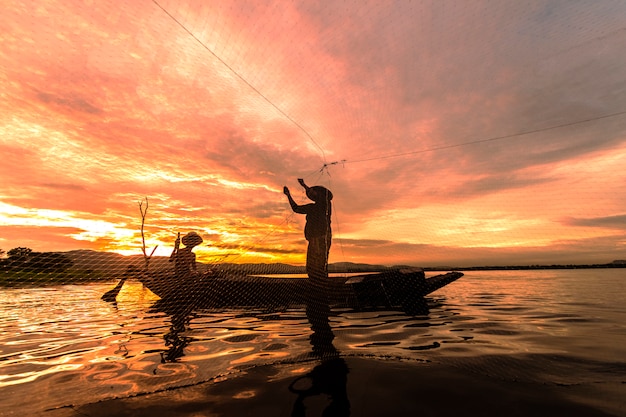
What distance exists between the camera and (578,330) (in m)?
7.99

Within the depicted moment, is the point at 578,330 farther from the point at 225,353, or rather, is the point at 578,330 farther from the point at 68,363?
the point at 68,363

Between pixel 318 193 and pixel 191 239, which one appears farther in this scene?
pixel 191 239

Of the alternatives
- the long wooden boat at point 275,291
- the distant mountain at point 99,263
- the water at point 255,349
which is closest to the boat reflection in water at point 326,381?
the water at point 255,349

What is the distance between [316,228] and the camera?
1145 centimetres

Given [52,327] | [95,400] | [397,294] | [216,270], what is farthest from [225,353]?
[397,294]

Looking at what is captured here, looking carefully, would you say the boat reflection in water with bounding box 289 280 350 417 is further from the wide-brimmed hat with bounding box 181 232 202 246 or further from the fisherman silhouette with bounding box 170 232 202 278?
the wide-brimmed hat with bounding box 181 232 202 246

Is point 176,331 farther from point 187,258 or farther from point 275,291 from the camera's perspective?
point 275,291

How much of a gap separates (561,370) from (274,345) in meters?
5.07

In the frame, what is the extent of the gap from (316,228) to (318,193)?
55.0 inches

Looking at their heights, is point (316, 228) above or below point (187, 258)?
above

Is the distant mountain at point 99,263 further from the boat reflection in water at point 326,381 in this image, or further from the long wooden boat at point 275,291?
the boat reflection in water at point 326,381

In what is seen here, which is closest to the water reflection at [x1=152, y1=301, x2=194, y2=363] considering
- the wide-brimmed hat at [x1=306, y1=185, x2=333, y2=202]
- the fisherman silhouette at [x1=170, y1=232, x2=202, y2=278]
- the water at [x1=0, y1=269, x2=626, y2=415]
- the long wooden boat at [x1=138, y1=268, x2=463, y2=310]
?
the water at [x1=0, y1=269, x2=626, y2=415]

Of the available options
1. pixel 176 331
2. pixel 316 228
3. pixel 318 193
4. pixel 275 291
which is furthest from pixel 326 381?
pixel 275 291

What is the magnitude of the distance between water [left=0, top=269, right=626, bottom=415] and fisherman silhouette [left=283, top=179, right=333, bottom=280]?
1.97 meters
